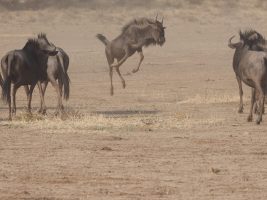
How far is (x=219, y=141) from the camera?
14.7 metres

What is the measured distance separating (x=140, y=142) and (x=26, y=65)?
3918 mm

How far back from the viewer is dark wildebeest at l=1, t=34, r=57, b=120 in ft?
58.0

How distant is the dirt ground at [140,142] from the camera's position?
10703 millimetres

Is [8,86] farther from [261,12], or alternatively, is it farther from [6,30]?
[261,12]

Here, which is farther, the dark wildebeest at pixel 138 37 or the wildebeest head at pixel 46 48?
the dark wildebeest at pixel 138 37

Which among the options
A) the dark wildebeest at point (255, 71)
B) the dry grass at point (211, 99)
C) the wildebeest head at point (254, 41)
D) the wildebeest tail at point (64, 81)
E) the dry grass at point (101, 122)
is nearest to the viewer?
the dry grass at point (101, 122)

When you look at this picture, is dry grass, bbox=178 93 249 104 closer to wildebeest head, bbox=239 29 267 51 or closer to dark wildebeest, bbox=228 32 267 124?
wildebeest head, bbox=239 29 267 51

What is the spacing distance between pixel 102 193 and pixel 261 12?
4048 cm

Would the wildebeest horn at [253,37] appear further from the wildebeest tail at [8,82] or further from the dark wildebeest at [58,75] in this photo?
the wildebeest tail at [8,82]

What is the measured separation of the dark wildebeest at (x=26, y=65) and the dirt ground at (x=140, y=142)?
0.62 m

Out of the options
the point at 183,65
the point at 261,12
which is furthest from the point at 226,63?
the point at 261,12

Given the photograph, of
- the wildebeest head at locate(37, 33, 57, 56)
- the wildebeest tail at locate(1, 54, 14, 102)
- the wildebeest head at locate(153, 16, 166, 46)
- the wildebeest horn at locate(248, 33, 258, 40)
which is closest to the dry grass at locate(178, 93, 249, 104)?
the wildebeest horn at locate(248, 33, 258, 40)

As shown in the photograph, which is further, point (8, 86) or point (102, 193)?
point (8, 86)

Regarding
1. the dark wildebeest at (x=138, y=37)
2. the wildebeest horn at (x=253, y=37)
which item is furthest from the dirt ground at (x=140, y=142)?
the wildebeest horn at (x=253, y=37)
